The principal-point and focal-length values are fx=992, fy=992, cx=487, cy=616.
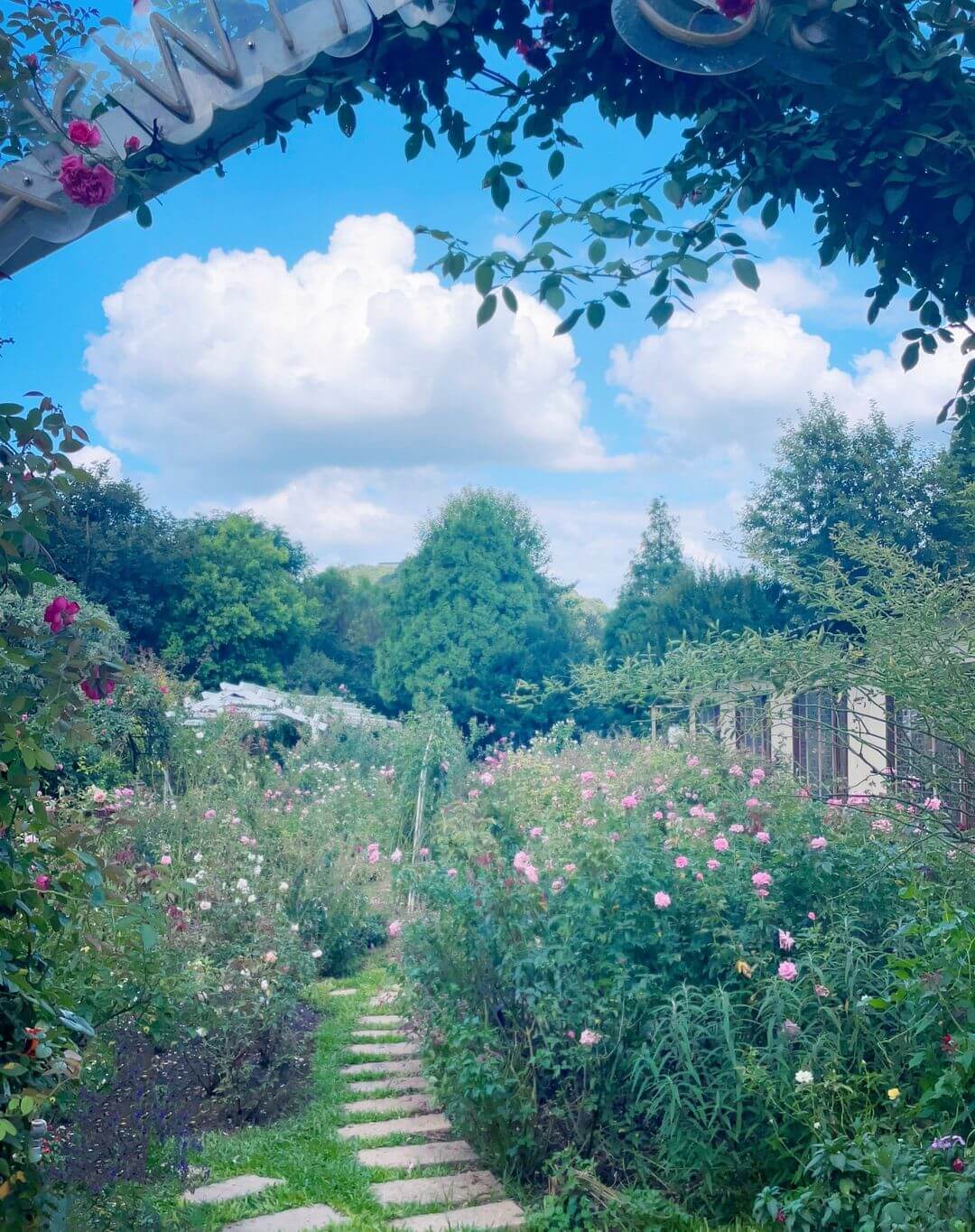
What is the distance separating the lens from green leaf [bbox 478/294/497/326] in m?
1.96

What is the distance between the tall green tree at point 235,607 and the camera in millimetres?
20188

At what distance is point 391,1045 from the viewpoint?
15.8 feet

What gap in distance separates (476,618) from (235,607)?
5070 mm

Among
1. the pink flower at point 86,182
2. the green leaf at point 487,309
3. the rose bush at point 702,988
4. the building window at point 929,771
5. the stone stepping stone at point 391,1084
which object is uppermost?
the green leaf at point 487,309

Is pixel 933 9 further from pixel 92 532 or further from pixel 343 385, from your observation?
pixel 92 532

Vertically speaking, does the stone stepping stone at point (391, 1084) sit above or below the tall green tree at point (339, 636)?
below

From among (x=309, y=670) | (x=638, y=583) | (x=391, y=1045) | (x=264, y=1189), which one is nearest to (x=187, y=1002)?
(x=264, y=1189)

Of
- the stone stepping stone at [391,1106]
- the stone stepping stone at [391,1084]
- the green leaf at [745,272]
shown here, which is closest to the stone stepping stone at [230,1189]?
the stone stepping stone at [391,1106]

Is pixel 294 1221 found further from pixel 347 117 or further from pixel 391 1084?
pixel 347 117

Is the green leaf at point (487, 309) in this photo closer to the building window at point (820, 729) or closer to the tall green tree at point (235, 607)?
the building window at point (820, 729)

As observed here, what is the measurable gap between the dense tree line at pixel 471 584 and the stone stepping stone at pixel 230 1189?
35.4 ft

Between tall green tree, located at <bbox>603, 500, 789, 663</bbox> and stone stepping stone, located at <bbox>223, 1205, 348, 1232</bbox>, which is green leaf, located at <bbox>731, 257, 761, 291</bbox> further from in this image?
tall green tree, located at <bbox>603, 500, 789, 663</bbox>

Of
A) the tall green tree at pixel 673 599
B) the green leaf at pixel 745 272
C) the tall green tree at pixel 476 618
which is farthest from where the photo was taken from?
the tall green tree at pixel 476 618

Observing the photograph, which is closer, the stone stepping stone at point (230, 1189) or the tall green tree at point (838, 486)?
the stone stepping stone at point (230, 1189)
